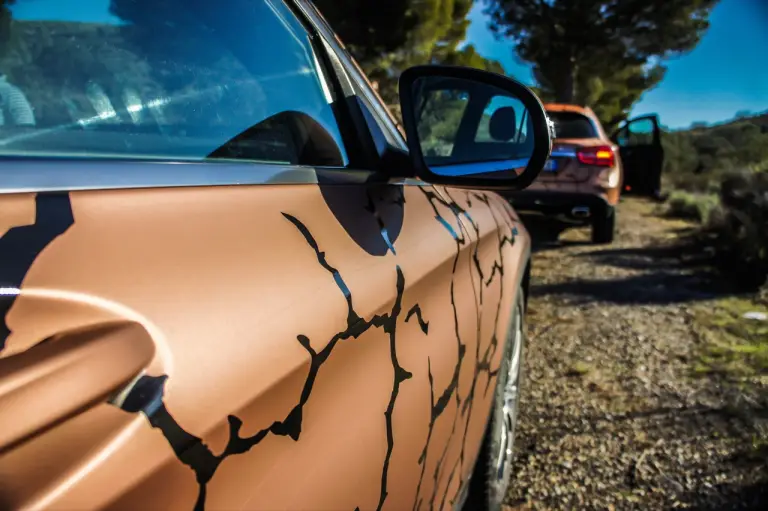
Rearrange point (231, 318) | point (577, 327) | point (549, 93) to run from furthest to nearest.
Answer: point (549, 93)
point (577, 327)
point (231, 318)

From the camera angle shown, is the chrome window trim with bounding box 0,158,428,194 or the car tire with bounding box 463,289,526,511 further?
the car tire with bounding box 463,289,526,511

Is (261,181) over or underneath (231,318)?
over

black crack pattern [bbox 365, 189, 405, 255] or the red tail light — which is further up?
black crack pattern [bbox 365, 189, 405, 255]

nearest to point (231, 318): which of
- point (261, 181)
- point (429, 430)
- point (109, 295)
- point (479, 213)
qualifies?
point (109, 295)

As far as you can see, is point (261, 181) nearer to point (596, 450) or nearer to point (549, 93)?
point (596, 450)

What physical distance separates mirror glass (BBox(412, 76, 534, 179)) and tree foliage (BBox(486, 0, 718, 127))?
19.8 m

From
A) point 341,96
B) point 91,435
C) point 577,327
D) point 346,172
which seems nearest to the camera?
point 91,435

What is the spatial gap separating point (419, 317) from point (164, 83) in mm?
603

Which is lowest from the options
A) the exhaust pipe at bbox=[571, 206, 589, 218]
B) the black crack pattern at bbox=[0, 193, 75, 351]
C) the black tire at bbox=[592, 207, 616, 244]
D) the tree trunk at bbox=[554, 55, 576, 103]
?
the black tire at bbox=[592, 207, 616, 244]

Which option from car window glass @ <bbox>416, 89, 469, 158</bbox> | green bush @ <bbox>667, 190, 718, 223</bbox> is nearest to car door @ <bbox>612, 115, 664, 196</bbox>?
green bush @ <bbox>667, 190, 718, 223</bbox>

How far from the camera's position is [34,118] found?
854mm

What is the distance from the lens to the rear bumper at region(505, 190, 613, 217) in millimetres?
6918

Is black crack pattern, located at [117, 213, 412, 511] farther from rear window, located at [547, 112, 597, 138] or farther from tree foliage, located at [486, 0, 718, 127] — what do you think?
tree foliage, located at [486, 0, 718, 127]

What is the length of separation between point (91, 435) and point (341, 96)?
0.94m
